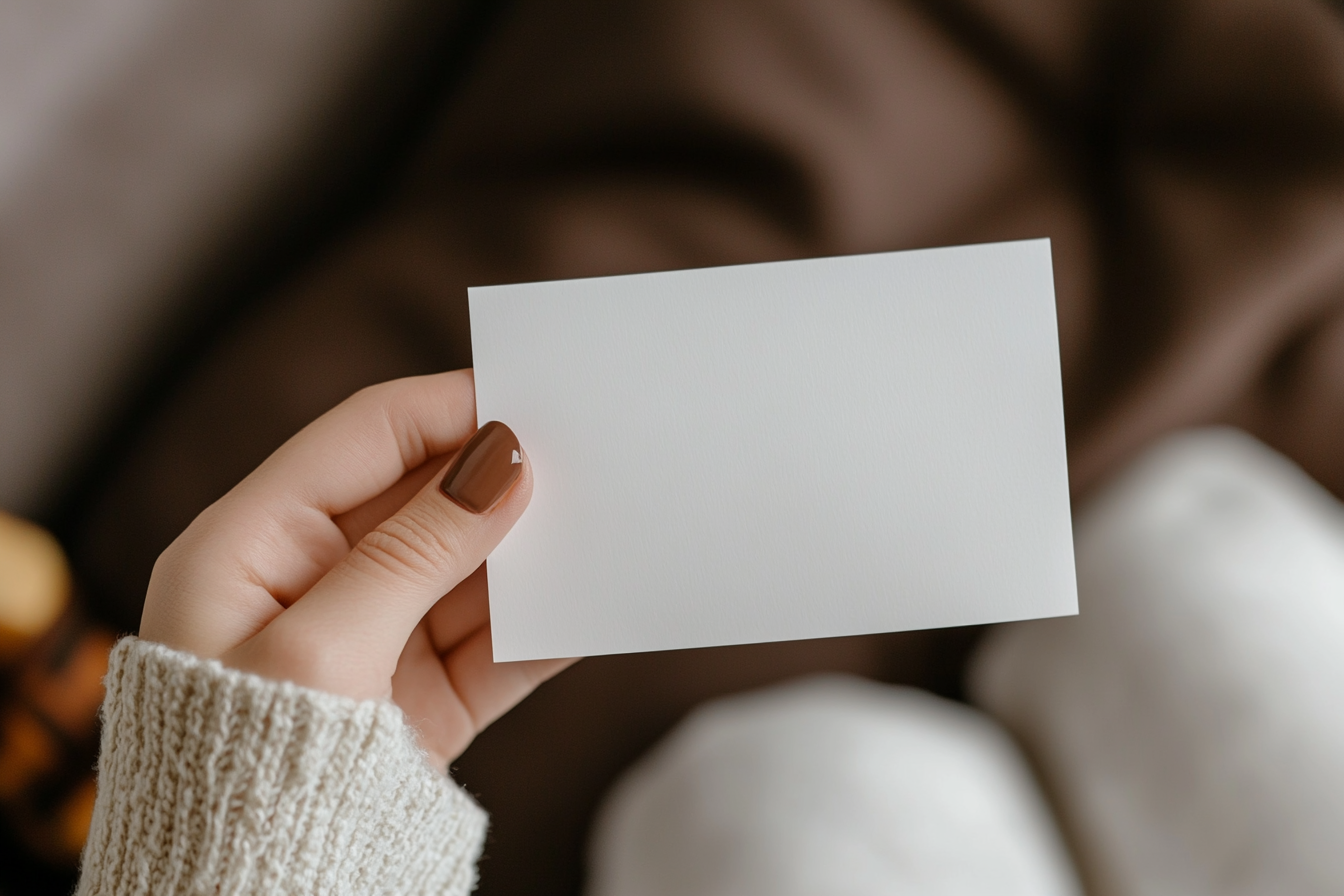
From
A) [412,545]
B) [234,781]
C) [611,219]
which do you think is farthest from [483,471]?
[611,219]

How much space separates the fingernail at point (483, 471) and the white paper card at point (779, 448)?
2cm

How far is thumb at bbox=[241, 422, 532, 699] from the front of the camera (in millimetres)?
399

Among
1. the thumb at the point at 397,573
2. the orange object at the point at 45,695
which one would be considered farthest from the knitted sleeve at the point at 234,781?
the orange object at the point at 45,695

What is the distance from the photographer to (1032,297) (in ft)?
1.55

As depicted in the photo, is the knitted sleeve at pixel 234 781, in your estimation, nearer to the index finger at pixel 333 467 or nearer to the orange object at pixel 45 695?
the index finger at pixel 333 467

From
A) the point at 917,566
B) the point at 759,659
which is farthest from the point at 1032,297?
the point at 759,659

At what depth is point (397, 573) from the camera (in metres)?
0.42

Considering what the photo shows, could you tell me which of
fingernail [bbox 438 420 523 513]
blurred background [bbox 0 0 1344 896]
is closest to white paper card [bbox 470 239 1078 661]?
fingernail [bbox 438 420 523 513]

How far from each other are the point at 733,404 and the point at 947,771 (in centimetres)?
32

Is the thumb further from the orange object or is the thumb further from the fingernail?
the orange object

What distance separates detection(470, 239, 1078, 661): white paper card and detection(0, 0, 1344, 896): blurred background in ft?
0.86

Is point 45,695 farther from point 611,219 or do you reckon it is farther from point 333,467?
point 611,219

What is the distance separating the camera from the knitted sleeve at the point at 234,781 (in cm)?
39

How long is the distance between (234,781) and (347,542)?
0.47 ft
